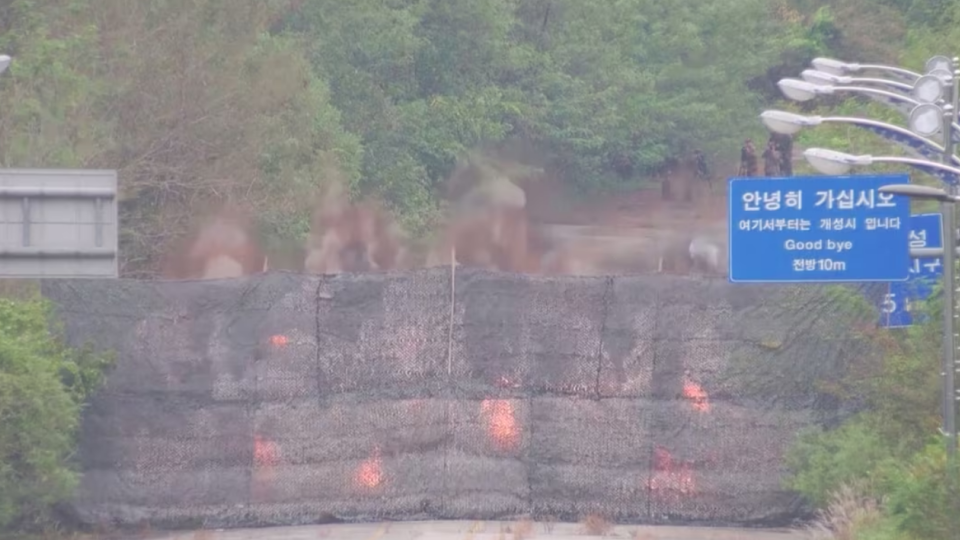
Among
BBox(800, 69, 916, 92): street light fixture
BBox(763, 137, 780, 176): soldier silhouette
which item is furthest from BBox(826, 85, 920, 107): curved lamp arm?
BBox(763, 137, 780, 176): soldier silhouette

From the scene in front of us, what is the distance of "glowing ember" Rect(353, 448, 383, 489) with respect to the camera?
75.2 ft

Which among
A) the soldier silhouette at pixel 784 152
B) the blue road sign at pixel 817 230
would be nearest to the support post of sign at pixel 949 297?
the blue road sign at pixel 817 230

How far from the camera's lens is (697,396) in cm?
2294

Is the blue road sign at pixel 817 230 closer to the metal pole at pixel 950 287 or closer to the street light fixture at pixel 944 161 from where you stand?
the street light fixture at pixel 944 161

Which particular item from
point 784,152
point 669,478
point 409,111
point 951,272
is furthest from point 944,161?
point 409,111

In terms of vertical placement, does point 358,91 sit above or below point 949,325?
above

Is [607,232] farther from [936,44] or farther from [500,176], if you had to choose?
[936,44]

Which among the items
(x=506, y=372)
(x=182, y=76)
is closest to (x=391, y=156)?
(x=182, y=76)

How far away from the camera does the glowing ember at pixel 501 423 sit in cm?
2291

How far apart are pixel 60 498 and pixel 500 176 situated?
71.2 ft

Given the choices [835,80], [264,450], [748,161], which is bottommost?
[264,450]

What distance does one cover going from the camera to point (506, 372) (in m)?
23.1

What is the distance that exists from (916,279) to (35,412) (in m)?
11.0

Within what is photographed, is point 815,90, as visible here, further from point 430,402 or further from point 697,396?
point 430,402
